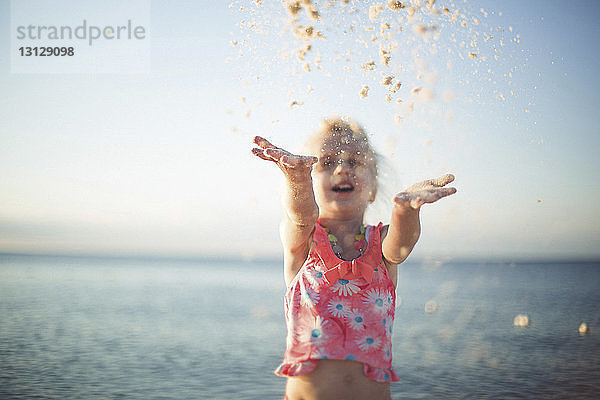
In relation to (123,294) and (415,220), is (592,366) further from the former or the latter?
(123,294)

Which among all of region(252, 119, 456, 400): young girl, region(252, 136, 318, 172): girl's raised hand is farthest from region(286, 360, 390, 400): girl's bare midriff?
region(252, 136, 318, 172): girl's raised hand

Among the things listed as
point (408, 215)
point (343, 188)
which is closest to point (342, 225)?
point (343, 188)

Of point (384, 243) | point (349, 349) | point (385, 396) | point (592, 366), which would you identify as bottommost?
point (592, 366)

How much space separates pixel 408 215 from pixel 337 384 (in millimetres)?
726

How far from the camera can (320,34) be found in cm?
256

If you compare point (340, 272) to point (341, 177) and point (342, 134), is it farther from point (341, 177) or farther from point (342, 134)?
point (342, 134)

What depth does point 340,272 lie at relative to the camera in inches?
86.4

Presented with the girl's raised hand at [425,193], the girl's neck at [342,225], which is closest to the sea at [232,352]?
the girl's neck at [342,225]

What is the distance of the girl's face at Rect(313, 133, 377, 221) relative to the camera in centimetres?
236

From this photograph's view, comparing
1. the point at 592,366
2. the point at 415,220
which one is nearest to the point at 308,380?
the point at 415,220

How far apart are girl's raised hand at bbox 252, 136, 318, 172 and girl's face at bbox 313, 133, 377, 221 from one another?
0.56 m

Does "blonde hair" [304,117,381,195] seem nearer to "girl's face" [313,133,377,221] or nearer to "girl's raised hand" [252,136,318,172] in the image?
"girl's face" [313,133,377,221]

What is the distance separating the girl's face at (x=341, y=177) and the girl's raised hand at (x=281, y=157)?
0.56 metres

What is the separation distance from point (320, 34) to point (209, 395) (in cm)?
554
